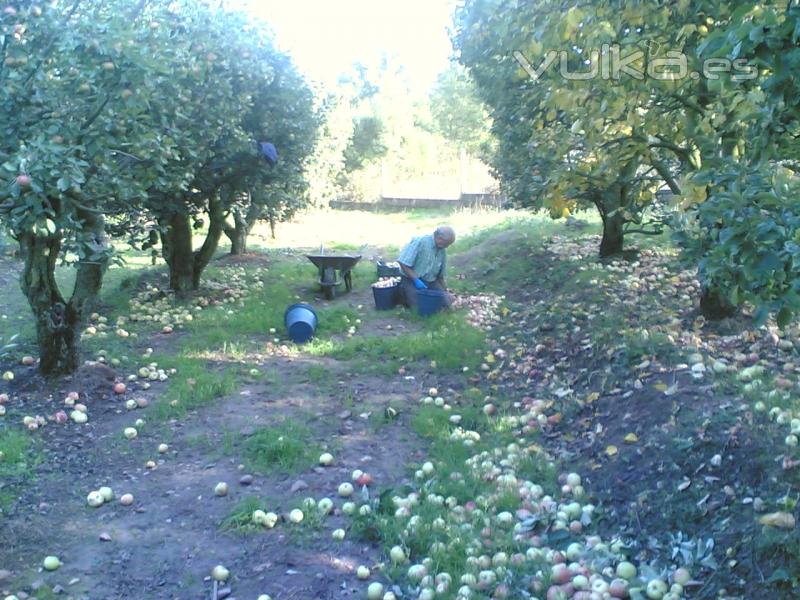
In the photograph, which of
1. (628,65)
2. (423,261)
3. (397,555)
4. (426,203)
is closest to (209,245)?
(423,261)

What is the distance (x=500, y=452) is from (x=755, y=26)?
3.60m

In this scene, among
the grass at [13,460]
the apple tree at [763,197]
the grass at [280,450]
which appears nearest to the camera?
the apple tree at [763,197]

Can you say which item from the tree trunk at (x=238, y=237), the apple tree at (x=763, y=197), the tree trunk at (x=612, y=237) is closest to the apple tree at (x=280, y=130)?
the tree trunk at (x=238, y=237)

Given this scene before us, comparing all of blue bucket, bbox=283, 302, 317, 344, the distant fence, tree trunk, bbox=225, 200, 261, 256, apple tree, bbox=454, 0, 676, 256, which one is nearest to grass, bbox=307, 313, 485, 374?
blue bucket, bbox=283, 302, 317, 344

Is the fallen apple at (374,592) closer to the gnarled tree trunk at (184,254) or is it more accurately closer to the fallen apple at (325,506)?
the fallen apple at (325,506)

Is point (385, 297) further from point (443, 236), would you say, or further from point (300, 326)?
point (300, 326)

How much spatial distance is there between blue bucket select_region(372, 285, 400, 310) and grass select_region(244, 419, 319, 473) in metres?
4.54

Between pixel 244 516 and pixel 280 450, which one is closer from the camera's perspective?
pixel 244 516

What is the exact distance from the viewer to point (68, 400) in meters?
6.29

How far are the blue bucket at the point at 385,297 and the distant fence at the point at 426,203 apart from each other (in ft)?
42.6

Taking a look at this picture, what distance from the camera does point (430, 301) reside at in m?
9.62

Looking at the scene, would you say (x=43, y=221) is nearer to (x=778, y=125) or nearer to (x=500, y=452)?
(x=500, y=452)

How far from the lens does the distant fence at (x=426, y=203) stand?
2378 centimetres

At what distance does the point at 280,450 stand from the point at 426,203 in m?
20.8
